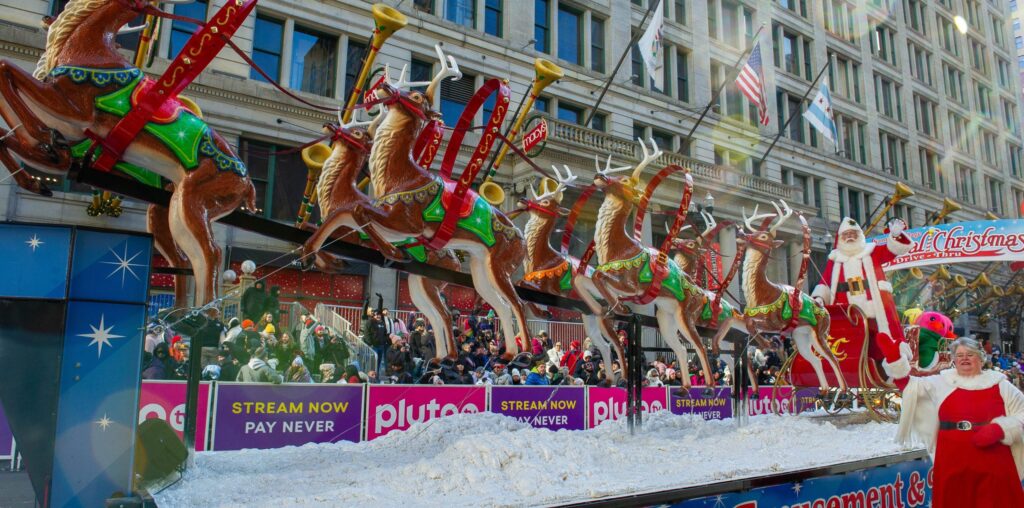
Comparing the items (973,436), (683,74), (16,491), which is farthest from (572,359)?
(683,74)

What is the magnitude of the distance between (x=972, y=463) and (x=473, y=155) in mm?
4748

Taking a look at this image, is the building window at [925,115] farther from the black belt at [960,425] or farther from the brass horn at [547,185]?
the black belt at [960,425]

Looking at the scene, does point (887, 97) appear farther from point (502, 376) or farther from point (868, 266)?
point (502, 376)

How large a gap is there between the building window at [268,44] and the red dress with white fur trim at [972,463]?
52.4ft

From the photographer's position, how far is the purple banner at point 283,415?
28.7ft

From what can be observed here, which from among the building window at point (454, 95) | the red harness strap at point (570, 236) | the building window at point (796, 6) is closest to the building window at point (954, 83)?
the building window at point (796, 6)

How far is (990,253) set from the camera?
18094 millimetres

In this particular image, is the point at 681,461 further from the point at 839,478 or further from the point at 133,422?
the point at 133,422

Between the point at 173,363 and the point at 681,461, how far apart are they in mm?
6799

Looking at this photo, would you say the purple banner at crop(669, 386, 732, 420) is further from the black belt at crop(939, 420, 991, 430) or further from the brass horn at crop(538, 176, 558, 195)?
the black belt at crop(939, 420, 991, 430)

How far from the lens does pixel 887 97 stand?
1458 inches

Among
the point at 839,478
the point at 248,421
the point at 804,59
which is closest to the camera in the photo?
the point at 839,478

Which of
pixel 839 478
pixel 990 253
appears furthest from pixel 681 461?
pixel 990 253

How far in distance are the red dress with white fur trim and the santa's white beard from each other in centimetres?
502
